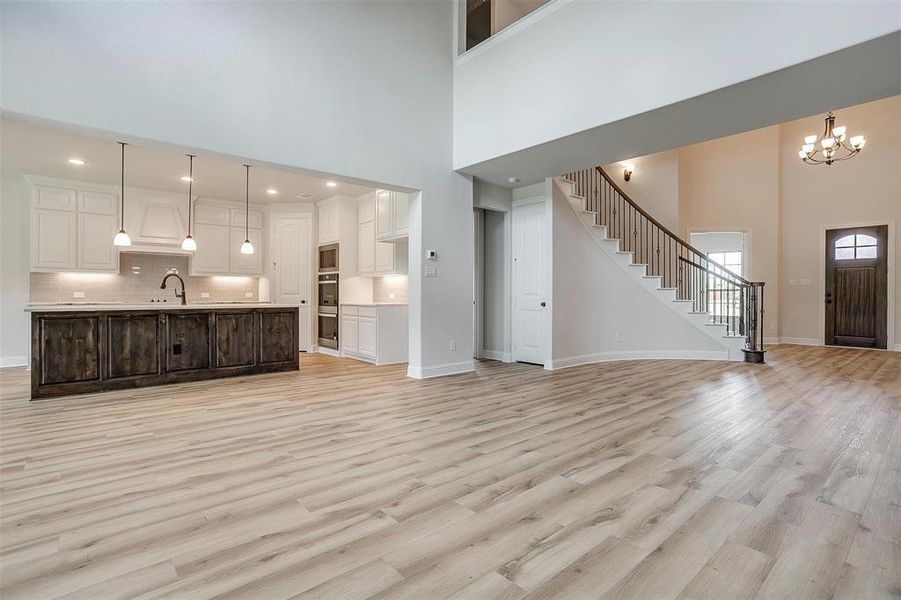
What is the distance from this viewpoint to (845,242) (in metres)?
8.45

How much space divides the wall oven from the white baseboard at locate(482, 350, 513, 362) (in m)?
2.67

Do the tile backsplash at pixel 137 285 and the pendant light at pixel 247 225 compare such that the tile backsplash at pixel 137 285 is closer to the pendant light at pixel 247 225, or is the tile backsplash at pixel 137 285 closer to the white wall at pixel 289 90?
the pendant light at pixel 247 225

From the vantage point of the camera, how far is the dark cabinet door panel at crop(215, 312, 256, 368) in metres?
5.45

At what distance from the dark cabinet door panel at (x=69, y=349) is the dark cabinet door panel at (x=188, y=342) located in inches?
26.9

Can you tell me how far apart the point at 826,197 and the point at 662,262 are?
3957 mm

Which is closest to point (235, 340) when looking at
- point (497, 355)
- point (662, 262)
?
point (497, 355)

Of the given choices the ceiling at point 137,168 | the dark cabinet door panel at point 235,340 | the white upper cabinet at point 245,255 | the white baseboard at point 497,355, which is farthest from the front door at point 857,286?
the white upper cabinet at point 245,255

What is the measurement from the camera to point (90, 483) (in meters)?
2.39

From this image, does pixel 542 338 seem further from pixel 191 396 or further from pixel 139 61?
pixel 139 61

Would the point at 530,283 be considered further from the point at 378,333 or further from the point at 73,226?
the point at 73,226

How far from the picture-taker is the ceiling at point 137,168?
4840 millimetres

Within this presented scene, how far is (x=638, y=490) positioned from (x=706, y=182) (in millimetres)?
9187

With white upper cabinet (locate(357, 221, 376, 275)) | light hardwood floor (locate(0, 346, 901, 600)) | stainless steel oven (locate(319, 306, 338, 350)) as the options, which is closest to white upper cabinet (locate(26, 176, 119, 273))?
stainless steel oven (locate(319, 306, 338, 350))

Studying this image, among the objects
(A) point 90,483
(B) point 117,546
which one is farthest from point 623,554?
(A) point 90,483
